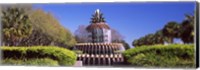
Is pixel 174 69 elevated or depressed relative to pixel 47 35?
depressed

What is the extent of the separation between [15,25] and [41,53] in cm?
104

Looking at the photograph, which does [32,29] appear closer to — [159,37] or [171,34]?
[159,37]

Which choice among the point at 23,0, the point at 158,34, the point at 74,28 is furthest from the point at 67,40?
the point at 158,34

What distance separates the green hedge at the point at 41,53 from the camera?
1152 cm

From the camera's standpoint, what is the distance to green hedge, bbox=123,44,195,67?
35.4ft

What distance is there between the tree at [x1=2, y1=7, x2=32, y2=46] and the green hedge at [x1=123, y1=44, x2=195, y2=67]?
9.11 ft

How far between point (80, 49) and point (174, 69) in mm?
2478

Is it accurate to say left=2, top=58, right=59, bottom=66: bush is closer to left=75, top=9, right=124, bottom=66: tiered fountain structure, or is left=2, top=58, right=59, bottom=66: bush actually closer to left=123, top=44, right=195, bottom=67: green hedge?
left=75, top=9, right=124, bottom=66: tiered fountain structure

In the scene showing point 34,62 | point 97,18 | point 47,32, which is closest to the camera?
point 97,18

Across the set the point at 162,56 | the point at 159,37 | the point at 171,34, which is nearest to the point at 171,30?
the point at 171,34

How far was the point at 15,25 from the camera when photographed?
11.8m

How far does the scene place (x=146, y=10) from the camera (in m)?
10.9

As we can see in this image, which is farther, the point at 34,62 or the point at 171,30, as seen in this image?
the point at 34,62

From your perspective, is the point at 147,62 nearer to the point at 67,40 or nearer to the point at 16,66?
the point at 67,40
